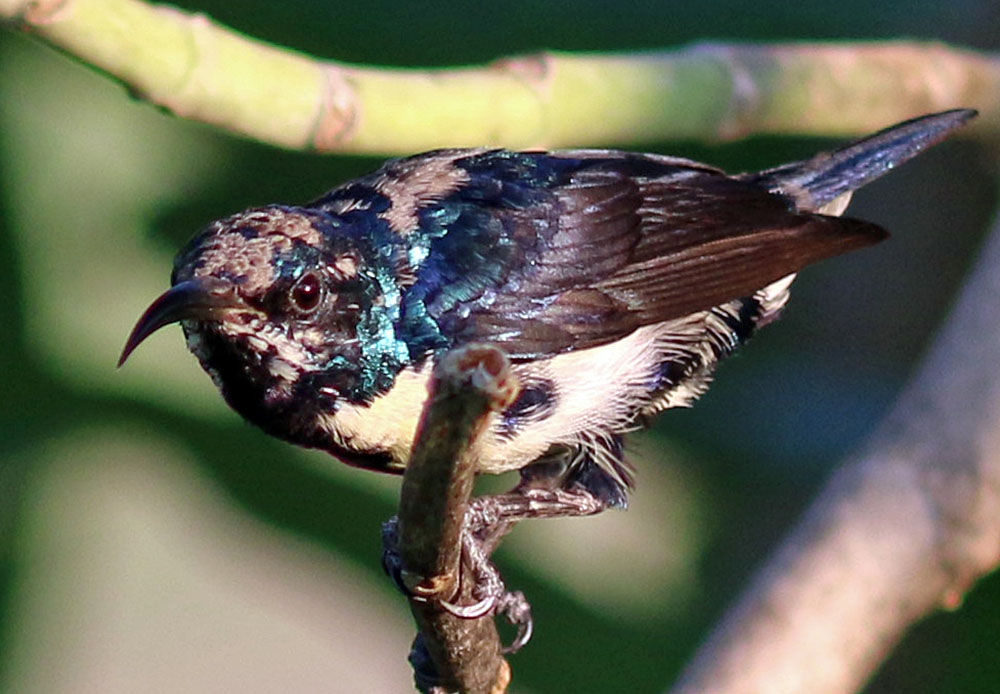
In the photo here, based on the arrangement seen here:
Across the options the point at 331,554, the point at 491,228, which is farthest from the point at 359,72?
the point at 331,554

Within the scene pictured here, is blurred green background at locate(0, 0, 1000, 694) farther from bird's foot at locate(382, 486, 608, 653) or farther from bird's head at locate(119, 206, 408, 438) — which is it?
bird's head at locate(119, 206, 408, 438)

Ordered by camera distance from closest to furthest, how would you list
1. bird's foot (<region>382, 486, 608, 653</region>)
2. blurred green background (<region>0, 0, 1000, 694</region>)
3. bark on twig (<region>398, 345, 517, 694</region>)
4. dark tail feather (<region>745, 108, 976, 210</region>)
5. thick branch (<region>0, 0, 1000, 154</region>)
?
bark on twig (<region>398, 345, 517, 694</region>), bird's foot (<region>382, 486, 608, 653</region>), thick branch (<region>0, 0, 1000, 154</region>), dark tail feather (<region>745, 108, 976, 210</region>), blurred green background (<region>0, 0, 1000, 694</region>)

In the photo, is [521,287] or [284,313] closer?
[284,313]

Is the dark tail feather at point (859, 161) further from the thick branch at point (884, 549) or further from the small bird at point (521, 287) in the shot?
the thick branch at point (884, 549)

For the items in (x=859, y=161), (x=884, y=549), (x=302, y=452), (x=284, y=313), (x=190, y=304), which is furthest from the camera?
(x=302, y=452)

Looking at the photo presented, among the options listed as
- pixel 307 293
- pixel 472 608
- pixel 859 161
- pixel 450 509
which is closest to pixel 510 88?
pixel 859 161

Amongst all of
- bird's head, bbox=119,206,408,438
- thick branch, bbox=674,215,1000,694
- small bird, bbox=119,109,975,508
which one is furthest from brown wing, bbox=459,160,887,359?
thick branch, bbox=674,215,1000,694

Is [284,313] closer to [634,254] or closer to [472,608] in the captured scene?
[472,608]

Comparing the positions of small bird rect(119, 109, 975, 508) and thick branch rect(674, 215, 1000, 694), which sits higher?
small bird rect(119, 109, 975, 508)

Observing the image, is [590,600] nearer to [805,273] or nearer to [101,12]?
[805,273]
